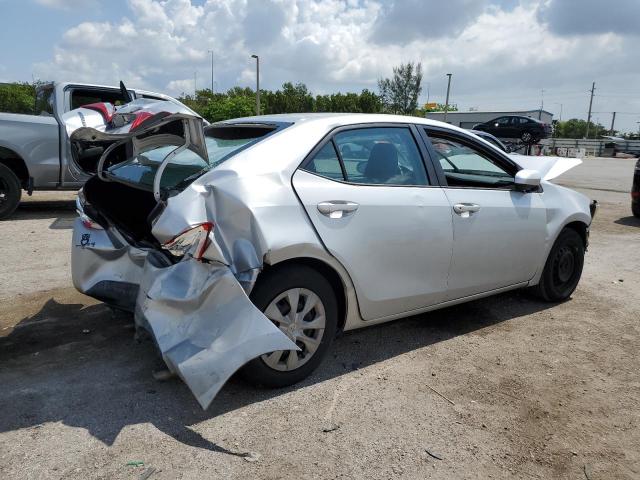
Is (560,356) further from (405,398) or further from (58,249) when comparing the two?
(58,249)

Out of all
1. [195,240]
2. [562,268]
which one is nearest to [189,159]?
[195,240]

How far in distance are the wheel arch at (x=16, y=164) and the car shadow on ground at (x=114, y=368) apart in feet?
14.1

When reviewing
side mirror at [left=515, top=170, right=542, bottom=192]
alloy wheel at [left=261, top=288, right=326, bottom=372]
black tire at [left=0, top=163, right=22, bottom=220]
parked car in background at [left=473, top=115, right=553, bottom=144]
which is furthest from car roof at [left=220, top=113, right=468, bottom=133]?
parked car in background at [left=473, top=115, right=553, bottom=144]

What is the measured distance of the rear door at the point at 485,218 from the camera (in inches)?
153

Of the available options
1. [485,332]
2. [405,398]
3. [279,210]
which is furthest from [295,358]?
[485,332]

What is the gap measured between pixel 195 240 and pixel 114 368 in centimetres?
120

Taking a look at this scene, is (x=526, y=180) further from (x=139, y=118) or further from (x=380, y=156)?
(x=139, y=118)

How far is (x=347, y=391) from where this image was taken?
3.24 meters

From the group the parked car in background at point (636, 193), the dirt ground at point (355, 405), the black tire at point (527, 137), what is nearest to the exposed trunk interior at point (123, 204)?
the dirt ground at point (355, 405)

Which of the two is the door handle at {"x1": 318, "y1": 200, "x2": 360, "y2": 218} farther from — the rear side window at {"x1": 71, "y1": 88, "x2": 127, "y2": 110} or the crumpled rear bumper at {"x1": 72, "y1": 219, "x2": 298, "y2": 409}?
the rear side window at {"x1": 71, "y1": 88, "x2": 127, "y2": 110}

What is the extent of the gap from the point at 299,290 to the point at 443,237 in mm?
1184

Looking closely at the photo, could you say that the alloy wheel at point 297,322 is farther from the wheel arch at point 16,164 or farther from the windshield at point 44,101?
the windshield at point 44,101

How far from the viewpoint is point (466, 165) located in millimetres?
4625

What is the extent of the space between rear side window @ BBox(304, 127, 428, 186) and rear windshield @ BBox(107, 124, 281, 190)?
39 centimetres
